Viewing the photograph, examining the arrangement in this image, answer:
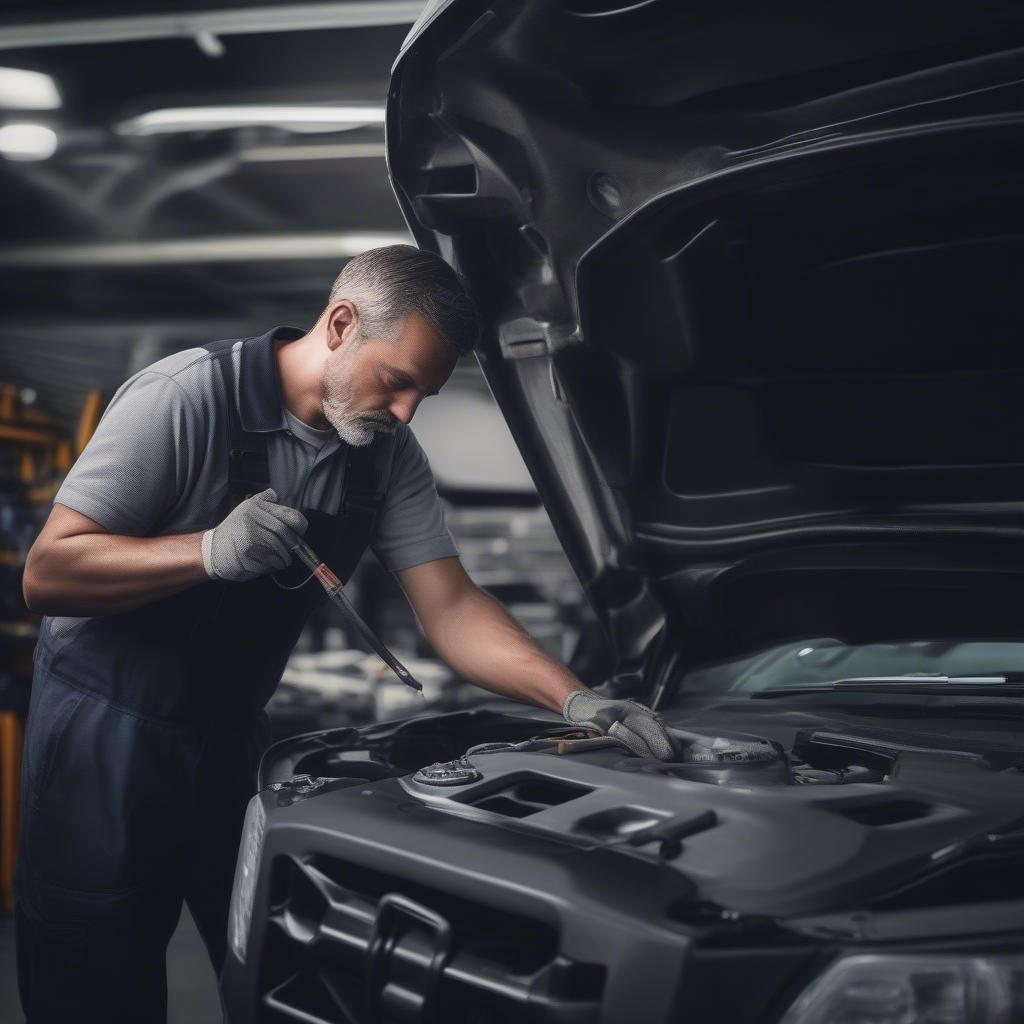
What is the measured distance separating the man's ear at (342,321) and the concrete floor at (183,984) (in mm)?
1530

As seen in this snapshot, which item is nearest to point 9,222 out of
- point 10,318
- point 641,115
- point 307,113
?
point 10,318

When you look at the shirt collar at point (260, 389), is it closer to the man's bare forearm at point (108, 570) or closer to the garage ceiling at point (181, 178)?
the man's bare forearm at point (108, 570)

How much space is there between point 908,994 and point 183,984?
7.23 ft

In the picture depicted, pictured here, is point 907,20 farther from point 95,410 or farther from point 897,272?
point 95,410

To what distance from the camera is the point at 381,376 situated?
145 centimetres

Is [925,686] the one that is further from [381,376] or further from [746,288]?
[381,376]

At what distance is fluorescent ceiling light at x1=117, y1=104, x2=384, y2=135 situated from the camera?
361cm

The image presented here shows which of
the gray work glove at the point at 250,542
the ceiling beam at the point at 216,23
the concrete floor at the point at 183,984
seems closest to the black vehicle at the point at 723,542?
the gray work glove at the point at 250,542

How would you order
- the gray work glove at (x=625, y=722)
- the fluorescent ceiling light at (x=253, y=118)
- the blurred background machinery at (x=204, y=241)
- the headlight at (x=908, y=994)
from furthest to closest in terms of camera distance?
the fluorescent ceiling light at (x=253, y=118) < the blurred background machinery at (x=204, y=241) < the gray work glove at (x=625, y=722) < the headlight at (x=908, y=994)

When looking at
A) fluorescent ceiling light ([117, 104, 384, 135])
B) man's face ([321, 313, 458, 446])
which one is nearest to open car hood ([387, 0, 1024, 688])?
man's face ([321, 313, 458, 446])

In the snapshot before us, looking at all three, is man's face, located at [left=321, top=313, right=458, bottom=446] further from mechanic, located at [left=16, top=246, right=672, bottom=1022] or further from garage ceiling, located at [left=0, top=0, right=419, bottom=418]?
garage ceiling, located at [left=0, top=0, right=419, bottom=418]

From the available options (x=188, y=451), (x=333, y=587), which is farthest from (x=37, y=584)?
(x=333, y=587)

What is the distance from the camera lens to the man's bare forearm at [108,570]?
131 centimetres

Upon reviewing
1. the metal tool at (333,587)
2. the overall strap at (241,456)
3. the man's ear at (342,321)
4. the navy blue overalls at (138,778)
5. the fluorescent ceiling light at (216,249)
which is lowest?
the navy blue overalls at (138,778)
